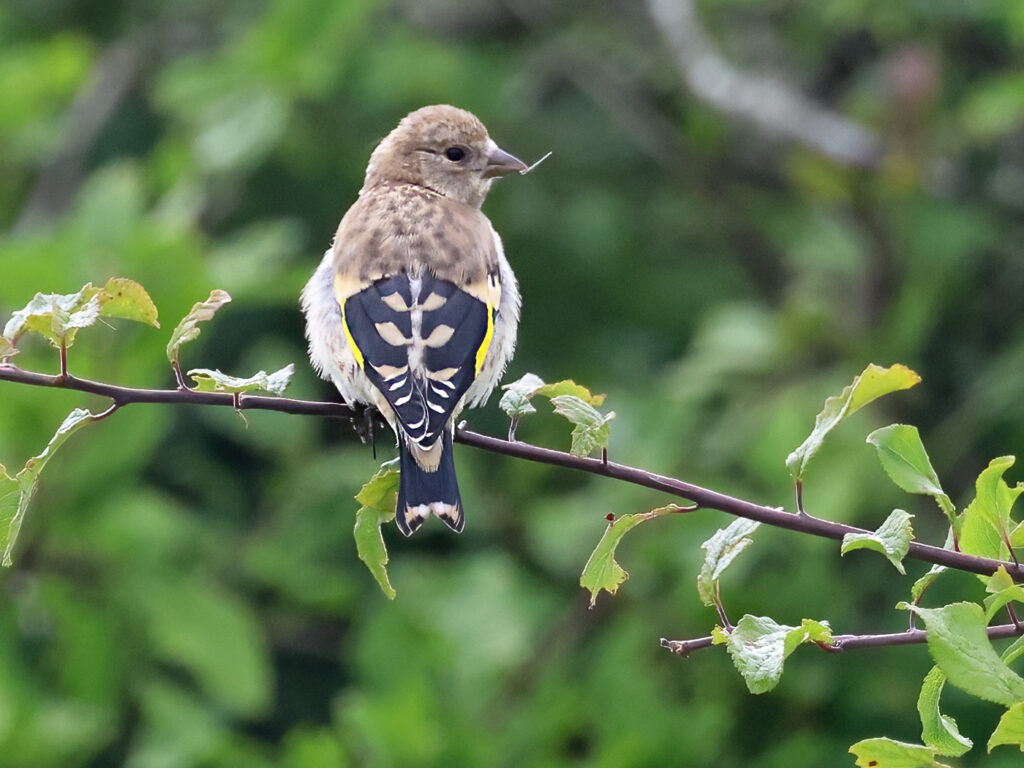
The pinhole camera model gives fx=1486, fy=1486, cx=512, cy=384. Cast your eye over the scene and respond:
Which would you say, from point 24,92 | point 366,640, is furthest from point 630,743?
point 24,92

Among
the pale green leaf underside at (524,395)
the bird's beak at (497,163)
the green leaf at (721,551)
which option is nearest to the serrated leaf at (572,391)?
the pale green leaf underside at (524,395)

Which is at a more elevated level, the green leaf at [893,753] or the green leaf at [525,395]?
the green leaf at [525,395]

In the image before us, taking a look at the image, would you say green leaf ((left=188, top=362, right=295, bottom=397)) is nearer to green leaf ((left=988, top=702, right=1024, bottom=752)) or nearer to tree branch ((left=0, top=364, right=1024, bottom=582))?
tree branch ((left=0, top=364, right=1024, bottom=582))

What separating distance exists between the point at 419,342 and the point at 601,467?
1173 millimetres

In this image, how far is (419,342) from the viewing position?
11.7 feet

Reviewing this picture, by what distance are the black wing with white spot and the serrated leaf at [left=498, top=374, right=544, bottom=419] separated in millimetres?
428

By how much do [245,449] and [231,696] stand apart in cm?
209

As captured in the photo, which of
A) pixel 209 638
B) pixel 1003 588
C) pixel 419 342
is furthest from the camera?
pixel 209 638

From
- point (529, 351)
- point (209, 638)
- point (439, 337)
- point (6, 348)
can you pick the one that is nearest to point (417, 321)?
point (439, 337)

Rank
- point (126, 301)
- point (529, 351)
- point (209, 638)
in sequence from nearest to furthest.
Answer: point (126, 301) < point (209, 638) < point (529, 351)

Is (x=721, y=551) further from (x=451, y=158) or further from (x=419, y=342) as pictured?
(x=451, y=158)

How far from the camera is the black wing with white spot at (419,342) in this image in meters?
3.37

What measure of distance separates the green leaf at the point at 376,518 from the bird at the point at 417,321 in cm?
3

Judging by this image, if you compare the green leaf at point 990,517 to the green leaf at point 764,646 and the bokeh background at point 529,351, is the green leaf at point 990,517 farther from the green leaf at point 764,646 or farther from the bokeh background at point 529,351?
the bokeh background at point 529,351
